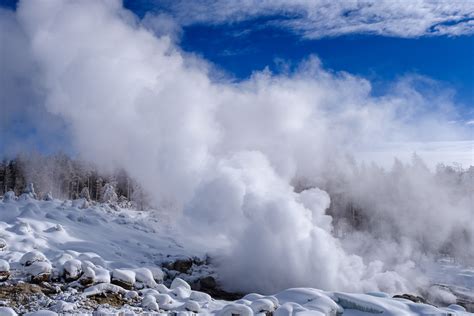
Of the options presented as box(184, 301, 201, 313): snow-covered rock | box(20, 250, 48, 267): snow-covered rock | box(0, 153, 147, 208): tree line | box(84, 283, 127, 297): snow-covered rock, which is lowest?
box(184, 301, 201, 313): snow-covered rock

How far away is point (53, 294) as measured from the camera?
12.9m

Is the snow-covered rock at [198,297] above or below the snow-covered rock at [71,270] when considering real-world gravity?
below

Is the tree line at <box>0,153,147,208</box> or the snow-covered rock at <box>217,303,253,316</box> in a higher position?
the tree line at <box>0,153,147,208</box>

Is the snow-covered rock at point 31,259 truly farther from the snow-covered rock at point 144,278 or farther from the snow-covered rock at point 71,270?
the snow-covered rock at point 144,278

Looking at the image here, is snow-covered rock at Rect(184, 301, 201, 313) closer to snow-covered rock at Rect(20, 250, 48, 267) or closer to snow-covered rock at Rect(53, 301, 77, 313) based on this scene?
snow-covered rock at Rect(53, 301, 77, 313)

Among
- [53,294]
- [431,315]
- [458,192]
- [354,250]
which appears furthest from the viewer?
[458,192]

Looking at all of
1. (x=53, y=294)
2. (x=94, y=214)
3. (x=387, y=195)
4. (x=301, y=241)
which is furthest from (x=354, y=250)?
(x=53, y=294)

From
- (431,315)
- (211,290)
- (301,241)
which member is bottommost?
(211,290)

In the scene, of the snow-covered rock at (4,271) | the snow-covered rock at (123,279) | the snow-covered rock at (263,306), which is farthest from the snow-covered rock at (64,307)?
the snow-covered rock at (263,306)

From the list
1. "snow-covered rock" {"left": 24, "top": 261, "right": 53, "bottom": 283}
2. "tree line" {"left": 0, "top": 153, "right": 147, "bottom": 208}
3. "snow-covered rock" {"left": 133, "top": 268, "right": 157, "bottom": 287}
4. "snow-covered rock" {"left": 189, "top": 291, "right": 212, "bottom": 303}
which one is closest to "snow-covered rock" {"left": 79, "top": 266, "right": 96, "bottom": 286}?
"snow-covered rock" {"left": 24, "top": 261, "right": 53, "bottom": 283}

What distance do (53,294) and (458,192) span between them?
42.7m

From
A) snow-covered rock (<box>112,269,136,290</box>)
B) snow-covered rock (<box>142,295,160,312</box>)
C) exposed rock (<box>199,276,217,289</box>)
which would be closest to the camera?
snow-covered rock (<box>142,295,160,312</box>)

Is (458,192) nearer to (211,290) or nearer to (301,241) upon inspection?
(301,241)

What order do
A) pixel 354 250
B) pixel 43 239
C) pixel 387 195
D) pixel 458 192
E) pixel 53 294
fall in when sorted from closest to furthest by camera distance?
pixel 53 294 → pixel 43 239 → pixel 354 250 → pixel 458 192 → pixel 387 195
